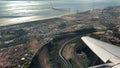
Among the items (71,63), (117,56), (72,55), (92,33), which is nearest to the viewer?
(117,56)

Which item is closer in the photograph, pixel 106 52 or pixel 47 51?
pixel 106 52

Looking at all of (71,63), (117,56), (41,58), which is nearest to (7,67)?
(41,58)

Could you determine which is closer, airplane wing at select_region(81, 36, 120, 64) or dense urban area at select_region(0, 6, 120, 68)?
airplane wing at select_region(81, 36, 120, 64)

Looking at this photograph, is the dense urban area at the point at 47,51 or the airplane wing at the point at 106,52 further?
the dense urban area at the point at 47,51

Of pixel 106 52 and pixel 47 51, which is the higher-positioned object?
pixel 106 52

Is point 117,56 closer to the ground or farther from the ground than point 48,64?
farther from the ground

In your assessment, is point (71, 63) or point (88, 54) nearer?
point (71, 63)

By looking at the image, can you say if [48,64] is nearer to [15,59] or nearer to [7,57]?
[15,59]

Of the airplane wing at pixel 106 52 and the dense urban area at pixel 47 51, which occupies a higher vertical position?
the airplane wing at pixel 106 52

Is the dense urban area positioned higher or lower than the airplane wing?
lower

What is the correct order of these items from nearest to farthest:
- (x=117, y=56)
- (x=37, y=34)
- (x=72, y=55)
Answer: (x=117, y=56) < (x=72, y=55) < (x=37, y=34)
